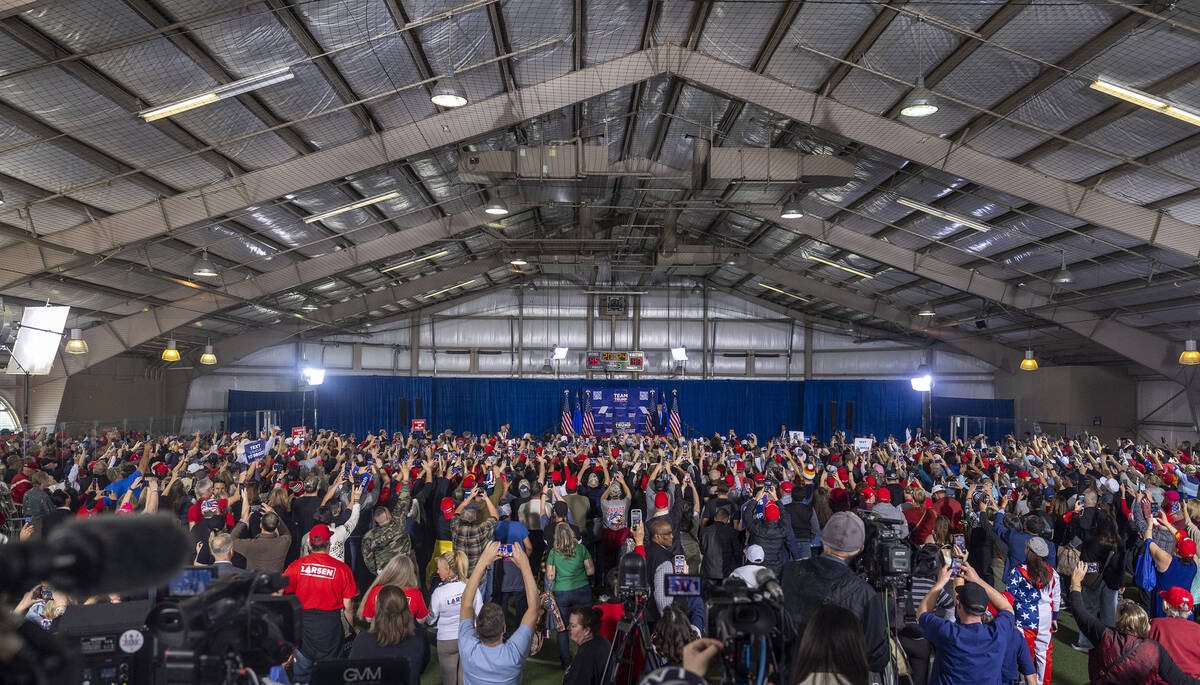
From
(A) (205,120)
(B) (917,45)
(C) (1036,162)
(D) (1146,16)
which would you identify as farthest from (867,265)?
(A) (205,120)

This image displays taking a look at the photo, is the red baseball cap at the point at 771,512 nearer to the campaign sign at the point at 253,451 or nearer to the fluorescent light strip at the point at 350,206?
the campaign sign at the point at 253,451

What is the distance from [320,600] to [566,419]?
22054 millimetres

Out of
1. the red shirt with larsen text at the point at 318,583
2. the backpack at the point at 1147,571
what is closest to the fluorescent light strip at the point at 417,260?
the red shirt with larsen text at the point at 318,583

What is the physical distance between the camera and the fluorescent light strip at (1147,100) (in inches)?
294

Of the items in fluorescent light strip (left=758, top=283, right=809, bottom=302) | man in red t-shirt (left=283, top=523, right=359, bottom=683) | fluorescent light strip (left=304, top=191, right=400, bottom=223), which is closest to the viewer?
man in red t-shirt (left=283, top=523, right=359, bottom=683)

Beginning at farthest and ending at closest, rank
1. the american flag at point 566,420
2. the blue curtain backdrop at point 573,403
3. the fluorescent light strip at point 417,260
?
the blue curtain backdrop at point 573,403 → the american flag at point 566,420 → the fluorescent light strip at point 417,260

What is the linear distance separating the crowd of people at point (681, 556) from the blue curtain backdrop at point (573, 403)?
45.3 feet

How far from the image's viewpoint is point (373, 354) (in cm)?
2795

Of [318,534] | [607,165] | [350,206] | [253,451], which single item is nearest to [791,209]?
[607,165]

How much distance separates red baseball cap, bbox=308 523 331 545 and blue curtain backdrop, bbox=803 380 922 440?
23.9m

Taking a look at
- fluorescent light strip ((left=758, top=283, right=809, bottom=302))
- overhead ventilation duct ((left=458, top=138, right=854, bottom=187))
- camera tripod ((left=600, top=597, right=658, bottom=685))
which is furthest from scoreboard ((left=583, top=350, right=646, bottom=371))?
camera tripod ((left=600, top=597, right=658, bottom=685))

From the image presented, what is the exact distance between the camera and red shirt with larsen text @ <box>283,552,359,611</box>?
15.7ft

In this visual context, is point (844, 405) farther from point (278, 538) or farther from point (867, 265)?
point (278, 538)

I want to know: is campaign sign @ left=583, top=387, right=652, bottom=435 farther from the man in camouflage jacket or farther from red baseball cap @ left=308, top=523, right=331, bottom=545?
red baseball cap @ left=308, top=523, right=331, bottom=545
